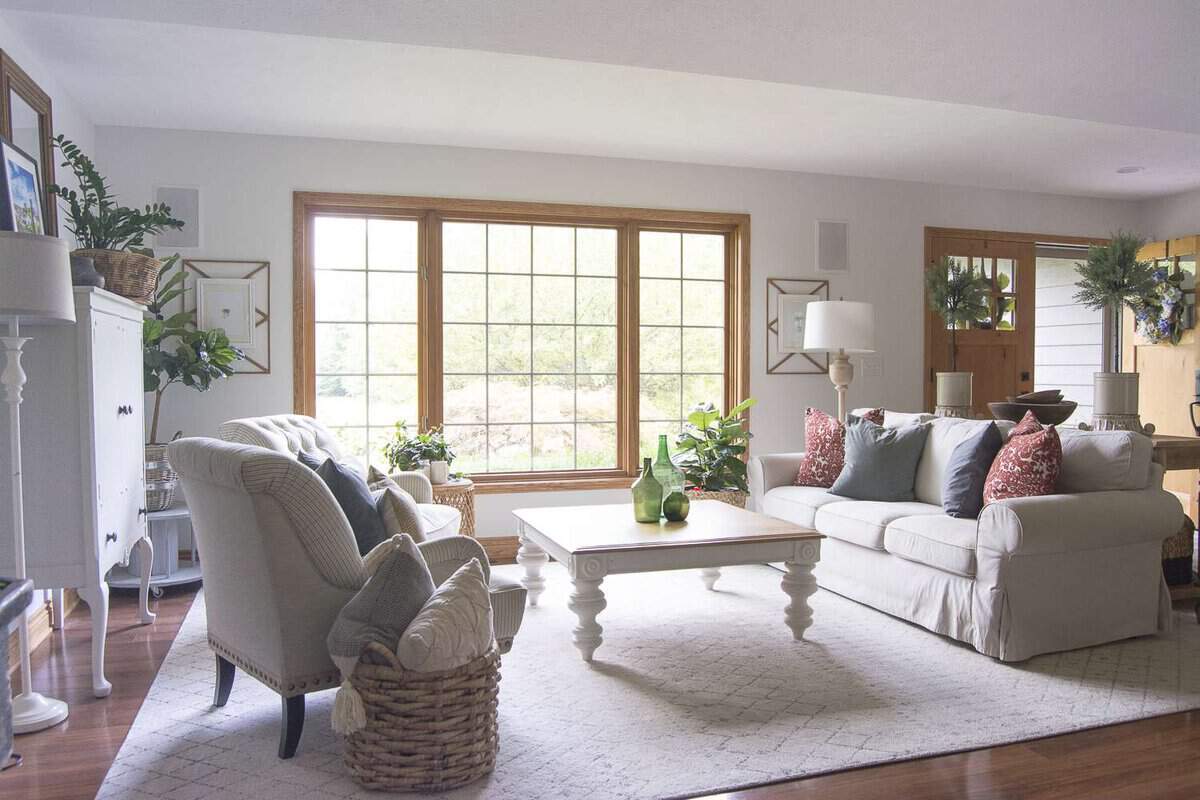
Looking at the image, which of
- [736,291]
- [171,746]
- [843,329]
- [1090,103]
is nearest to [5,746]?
[171,746]

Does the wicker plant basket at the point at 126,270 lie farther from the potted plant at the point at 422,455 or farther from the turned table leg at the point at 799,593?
the turned table leg at the point at 799,593

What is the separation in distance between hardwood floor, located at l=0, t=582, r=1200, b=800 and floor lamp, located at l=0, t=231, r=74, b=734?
0.30ft

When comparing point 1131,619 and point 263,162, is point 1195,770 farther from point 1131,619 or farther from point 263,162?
point 263,162

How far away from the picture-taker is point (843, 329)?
17.9ft

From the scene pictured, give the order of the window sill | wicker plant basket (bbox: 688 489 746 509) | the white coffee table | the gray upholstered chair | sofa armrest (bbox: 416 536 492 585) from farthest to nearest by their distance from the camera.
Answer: the window sill
wicker plant basket (bbox: 688 489 746 509)
the white coffee table
sofa armrest (bbox: 416 536 492 585)
the gray upholstered chair

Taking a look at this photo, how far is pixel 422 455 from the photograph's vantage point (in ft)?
16.3

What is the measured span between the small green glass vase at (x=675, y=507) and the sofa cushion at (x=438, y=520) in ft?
3.13

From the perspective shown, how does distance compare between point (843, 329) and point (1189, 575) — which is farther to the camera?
point (843, 329)

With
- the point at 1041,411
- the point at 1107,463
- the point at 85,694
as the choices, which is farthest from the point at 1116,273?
the point at 85,694

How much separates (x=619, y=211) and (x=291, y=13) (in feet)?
10.1

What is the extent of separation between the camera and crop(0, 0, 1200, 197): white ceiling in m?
2.91

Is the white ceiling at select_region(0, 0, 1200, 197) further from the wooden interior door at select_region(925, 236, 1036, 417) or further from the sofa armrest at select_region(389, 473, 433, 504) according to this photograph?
the sofa armrest at select_region(389, 473, 433, 504)

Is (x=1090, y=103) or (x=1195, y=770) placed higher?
(x=1090, y=103)

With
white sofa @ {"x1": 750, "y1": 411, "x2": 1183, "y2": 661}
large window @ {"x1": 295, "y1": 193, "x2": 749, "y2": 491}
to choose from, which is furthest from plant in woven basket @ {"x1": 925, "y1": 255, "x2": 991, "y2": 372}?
white sofa @ {"x1": 750, "y1": 411, "x2": 1183, "y2": 661}
